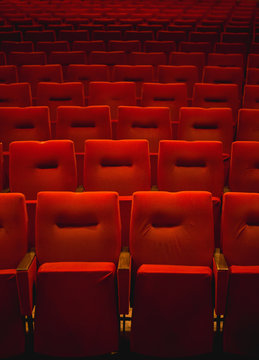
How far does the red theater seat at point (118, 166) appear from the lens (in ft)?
1.98

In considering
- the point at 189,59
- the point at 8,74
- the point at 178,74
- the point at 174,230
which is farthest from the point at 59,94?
the point at 174,230

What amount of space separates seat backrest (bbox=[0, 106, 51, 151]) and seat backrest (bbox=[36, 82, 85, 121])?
5.5 inches

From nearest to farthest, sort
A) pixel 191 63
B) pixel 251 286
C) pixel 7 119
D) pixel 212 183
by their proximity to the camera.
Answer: pixel 251 286, pixel 212 183, pixel 7 119, pixel 191 63

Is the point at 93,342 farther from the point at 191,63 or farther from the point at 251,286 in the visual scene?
the point at 191,63

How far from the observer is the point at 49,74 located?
3.33ft

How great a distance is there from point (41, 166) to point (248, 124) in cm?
39

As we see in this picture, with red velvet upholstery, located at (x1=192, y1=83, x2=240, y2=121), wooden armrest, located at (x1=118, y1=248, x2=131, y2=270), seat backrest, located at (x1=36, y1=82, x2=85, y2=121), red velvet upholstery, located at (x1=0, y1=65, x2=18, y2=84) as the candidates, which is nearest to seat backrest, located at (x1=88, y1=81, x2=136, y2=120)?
seat backrest, located at (x1=36, y1=82, x2=85, y2=121)

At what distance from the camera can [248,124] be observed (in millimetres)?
740

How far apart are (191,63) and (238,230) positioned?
75cm

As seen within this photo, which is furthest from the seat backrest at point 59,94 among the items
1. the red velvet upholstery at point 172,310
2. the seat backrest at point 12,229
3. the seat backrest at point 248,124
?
the red velvet upholstery at point 172,310

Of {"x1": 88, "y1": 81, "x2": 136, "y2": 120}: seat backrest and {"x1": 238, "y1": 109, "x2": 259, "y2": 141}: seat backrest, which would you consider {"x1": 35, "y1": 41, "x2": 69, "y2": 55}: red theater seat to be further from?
{"x1": 238, "y1": 109, "x2": 259, "y2": 141}: seat backrest

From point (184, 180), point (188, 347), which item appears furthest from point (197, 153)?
point (188, 347)

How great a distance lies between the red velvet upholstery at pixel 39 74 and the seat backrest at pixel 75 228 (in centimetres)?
62

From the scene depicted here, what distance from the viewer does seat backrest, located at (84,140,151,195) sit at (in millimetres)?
605
